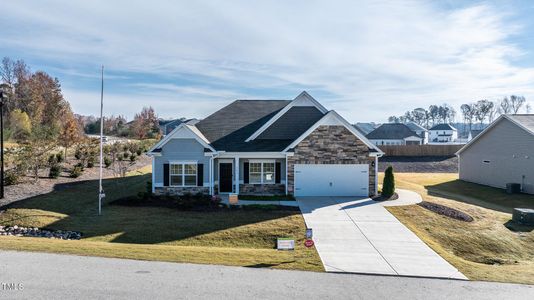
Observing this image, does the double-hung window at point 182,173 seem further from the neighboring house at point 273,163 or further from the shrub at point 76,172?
the shrub at point 76,172

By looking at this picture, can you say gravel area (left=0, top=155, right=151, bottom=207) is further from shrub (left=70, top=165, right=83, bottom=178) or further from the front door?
the front door

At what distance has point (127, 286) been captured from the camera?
8.78m

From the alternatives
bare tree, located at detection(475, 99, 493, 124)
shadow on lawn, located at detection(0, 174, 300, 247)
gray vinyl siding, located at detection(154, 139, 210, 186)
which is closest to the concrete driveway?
shadow on lawn, located at detection(0, 174, 300, 247)

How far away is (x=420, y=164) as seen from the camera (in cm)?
4847

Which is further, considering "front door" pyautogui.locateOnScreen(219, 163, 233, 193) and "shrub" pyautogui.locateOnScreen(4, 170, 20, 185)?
"front door" pyautogui.locateOnScreen(219, 163, 233, 193)

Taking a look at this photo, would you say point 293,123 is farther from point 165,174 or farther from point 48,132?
point 48,132

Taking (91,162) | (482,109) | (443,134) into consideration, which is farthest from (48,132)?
(482,109)

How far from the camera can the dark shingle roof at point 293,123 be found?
23844 mm

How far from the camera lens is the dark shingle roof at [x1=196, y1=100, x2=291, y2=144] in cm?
2459

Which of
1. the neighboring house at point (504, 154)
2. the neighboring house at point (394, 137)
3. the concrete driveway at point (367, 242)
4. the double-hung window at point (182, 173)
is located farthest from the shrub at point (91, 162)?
the neighboring house at point (394, 137)

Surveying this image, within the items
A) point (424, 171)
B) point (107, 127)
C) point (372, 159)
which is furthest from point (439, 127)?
point (372, 159)

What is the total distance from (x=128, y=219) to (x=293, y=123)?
1155cm

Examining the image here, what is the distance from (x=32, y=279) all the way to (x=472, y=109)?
134792 millimetres

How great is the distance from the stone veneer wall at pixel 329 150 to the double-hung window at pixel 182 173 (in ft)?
18.1
